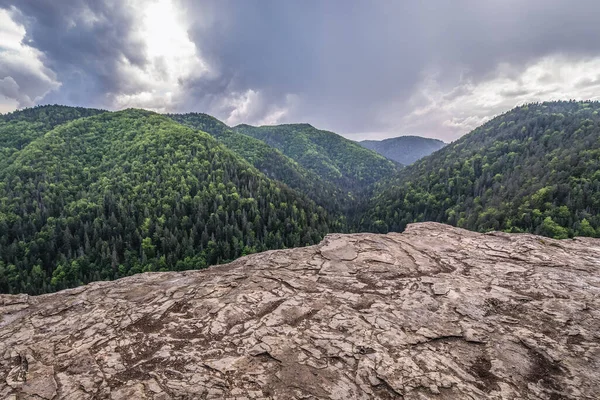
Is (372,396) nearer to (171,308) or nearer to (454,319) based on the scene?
(454,319)

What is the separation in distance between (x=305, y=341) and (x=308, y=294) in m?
3.12

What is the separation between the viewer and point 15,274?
341 ft

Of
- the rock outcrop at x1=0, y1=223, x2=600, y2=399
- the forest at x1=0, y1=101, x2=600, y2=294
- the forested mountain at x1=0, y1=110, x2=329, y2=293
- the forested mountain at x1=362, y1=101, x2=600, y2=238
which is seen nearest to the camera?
the rock outcrop at x1=0, y1=223, x2=600, y2=399

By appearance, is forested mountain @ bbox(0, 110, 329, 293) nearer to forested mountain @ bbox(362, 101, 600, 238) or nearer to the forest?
the forest

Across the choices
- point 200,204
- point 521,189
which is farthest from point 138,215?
point 521,189

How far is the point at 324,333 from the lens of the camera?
10875 mm

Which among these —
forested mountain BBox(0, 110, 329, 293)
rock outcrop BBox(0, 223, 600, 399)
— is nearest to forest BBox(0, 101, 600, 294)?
forested mountain BBox(0, 110, 329, 293)

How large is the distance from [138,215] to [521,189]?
179 m

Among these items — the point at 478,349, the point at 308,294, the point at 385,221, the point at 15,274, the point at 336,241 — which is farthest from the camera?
the point at 385,221

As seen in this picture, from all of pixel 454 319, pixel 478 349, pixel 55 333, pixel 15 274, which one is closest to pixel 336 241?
pixel 454 319

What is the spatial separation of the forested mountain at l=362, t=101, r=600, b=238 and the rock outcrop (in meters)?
107

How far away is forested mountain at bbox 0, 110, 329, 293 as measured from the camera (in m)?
110

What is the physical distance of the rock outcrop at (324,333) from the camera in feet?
28.3

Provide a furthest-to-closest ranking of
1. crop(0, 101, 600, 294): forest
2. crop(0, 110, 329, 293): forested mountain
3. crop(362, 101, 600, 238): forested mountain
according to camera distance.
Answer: crop(0, 110, 329, 293): forested mountain < crop(0, 101, 600, 294): forest < crop(362, 101, 600, 238): forested mountain
